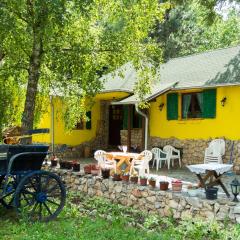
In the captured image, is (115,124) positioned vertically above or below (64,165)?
above

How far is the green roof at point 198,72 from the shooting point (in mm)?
14125

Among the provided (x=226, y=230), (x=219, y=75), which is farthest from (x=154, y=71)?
(x=226, y=230)

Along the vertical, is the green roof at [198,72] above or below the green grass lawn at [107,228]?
above

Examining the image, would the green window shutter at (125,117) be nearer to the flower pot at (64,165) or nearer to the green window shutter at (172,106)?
the green window shutter at (172,106)

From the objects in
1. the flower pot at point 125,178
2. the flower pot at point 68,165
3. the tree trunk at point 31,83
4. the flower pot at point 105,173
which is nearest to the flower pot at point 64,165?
the flower pot at point 68,165

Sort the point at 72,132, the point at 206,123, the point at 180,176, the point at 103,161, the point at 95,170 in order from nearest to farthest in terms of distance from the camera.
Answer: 1. the point at 95,170
2. the point at 103,161
3. the point at 180,176
4. the point at 206,123
5. the point at 72,132

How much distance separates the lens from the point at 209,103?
14.7 m

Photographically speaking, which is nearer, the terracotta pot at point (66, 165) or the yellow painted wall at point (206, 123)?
the terracotta pot at point (66, 165)

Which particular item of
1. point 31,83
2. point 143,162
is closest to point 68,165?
point 143,162

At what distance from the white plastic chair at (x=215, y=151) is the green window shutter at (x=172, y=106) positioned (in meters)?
2.19

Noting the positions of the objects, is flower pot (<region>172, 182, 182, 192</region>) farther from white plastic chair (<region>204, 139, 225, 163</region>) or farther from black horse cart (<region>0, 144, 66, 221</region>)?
white plastic chair (<region>204, 139, 225, 163</region>)

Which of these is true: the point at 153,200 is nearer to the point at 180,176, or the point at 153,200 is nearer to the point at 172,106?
the point at 180,176

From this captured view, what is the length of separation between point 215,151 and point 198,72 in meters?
3.38

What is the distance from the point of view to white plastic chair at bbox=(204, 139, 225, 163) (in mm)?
13887
